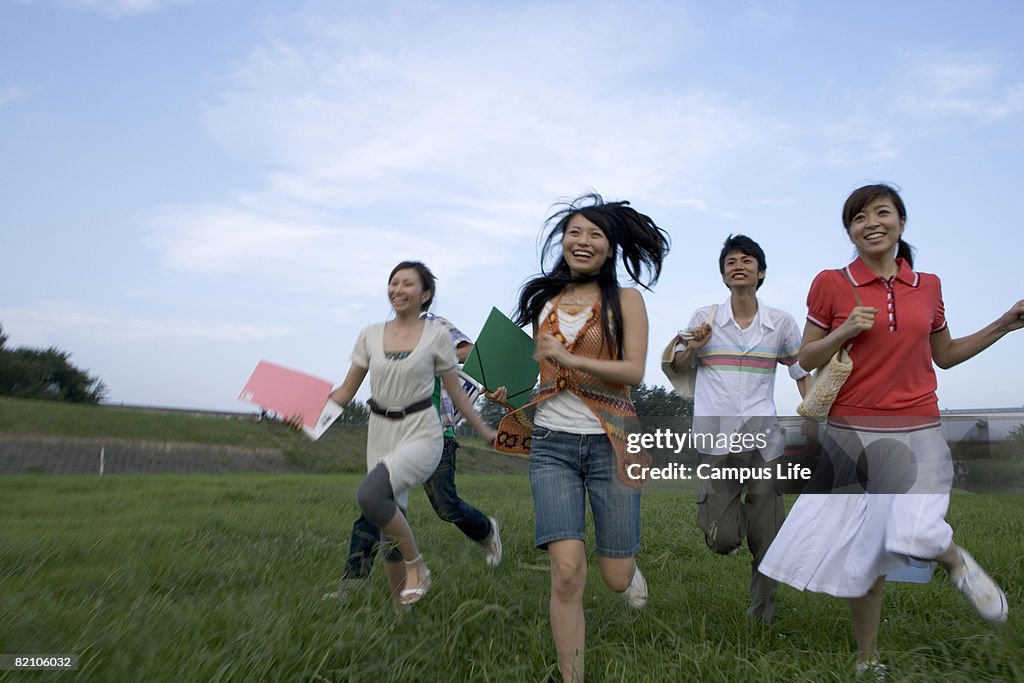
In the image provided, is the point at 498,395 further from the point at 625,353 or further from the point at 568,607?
the point at 568,607

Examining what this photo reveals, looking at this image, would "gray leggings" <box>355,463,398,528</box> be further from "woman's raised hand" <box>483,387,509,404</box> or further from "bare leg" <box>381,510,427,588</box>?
"woman's raised hand" <box>483,387,509,404</box>

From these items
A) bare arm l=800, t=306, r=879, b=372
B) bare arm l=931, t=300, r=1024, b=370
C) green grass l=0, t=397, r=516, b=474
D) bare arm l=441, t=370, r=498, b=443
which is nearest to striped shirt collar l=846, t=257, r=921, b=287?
bare arm l=800, t=306, r=879, b=372

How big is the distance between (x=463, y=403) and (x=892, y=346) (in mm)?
2413

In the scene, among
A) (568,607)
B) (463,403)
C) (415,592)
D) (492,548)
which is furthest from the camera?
(492,548)

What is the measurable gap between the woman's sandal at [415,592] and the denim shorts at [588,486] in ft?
3.37

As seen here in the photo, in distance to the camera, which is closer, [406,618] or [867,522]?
[867,522]

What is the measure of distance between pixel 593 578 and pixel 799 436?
1.84 metres

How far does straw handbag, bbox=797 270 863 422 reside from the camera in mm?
3588

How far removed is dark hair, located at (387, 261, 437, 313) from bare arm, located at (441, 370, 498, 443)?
0.51 meters

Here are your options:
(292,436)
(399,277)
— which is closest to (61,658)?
(399,277)

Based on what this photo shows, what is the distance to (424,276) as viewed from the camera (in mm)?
5055

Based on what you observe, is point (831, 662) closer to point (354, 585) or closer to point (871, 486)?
point (871, 486)

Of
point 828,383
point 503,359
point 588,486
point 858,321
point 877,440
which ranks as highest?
point 858,321

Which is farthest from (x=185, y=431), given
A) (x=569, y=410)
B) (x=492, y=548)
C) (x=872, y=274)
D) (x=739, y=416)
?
(x=872, y=274)
